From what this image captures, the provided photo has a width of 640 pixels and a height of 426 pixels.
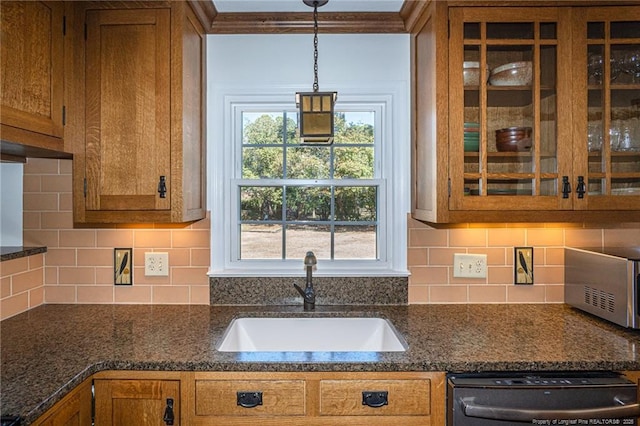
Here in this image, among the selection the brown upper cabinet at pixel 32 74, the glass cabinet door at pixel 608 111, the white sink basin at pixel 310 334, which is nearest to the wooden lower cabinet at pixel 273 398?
the white sink basin at pixel 310 334

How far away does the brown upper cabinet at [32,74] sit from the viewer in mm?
1287

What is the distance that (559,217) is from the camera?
1644 mm

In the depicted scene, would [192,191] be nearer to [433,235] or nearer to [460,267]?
[433,235]

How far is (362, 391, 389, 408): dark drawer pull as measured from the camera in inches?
51.2

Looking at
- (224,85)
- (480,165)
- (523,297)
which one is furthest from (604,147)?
(224,85)

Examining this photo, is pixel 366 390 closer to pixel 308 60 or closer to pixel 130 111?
pixel 130 111

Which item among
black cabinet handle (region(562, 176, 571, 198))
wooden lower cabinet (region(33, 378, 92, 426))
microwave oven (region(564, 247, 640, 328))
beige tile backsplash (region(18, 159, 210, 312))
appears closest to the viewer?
wooden lower cabinet (region(33, 378, 92, 426))

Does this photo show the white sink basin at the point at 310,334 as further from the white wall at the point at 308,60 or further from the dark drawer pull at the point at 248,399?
the white wall at the point at 308,60

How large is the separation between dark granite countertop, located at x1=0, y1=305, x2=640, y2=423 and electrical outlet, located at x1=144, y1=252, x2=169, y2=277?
0.62 feet

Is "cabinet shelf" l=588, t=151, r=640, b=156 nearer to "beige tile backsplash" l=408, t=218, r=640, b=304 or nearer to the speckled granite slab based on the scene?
"beige tile backsplash" l=408, t=218, r=640, b=304

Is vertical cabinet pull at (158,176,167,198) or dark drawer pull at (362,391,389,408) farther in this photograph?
vertical cabinet pull at (158,176,167,198)

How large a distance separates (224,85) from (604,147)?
167cm

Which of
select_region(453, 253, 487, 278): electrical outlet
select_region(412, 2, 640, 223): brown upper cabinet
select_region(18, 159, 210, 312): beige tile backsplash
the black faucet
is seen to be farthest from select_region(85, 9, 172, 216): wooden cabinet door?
select_region(453, 253, 487, 278): electrical outlet

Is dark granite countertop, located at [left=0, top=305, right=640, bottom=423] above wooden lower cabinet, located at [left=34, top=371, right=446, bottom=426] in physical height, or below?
above
